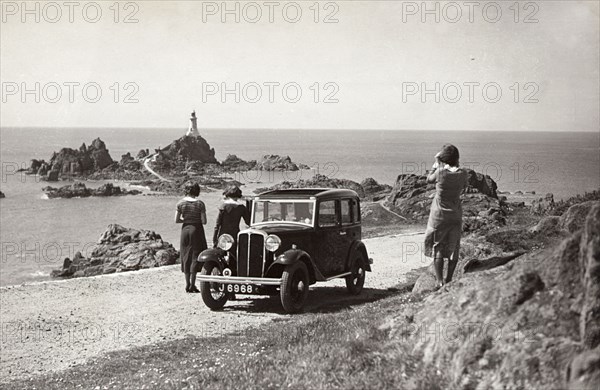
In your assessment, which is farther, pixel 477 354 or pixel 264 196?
pixel 264 196

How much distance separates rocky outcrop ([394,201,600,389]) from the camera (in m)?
4.97

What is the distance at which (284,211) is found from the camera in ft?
44.0

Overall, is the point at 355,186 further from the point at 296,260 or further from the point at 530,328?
the point at 530,328

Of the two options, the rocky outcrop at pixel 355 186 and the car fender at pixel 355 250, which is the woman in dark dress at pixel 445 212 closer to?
the car fender at pixel 355 250

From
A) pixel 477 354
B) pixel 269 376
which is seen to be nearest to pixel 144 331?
pixel 269 376

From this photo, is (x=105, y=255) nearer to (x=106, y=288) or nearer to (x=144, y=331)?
(x=106, y=288)

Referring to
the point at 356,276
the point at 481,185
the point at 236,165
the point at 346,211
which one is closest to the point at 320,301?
the point at 356,276

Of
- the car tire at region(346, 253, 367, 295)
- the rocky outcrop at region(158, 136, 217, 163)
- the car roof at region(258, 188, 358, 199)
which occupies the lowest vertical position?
the car tire at region(346, 253, 367, 295)

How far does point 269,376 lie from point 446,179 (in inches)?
171

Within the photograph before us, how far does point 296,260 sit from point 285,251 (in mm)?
417

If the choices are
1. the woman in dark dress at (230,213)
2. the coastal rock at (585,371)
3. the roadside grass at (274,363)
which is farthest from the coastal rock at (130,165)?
the coastal rock at (585,371)

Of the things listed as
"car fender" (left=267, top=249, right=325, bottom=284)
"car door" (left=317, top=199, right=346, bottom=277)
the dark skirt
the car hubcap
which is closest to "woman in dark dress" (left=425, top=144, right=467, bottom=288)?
"car fender" (left=267, top=249, right=325, bottom=284)

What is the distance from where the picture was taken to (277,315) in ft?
40.4

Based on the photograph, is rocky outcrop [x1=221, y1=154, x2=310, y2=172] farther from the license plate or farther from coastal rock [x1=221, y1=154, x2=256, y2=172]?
the license plate
